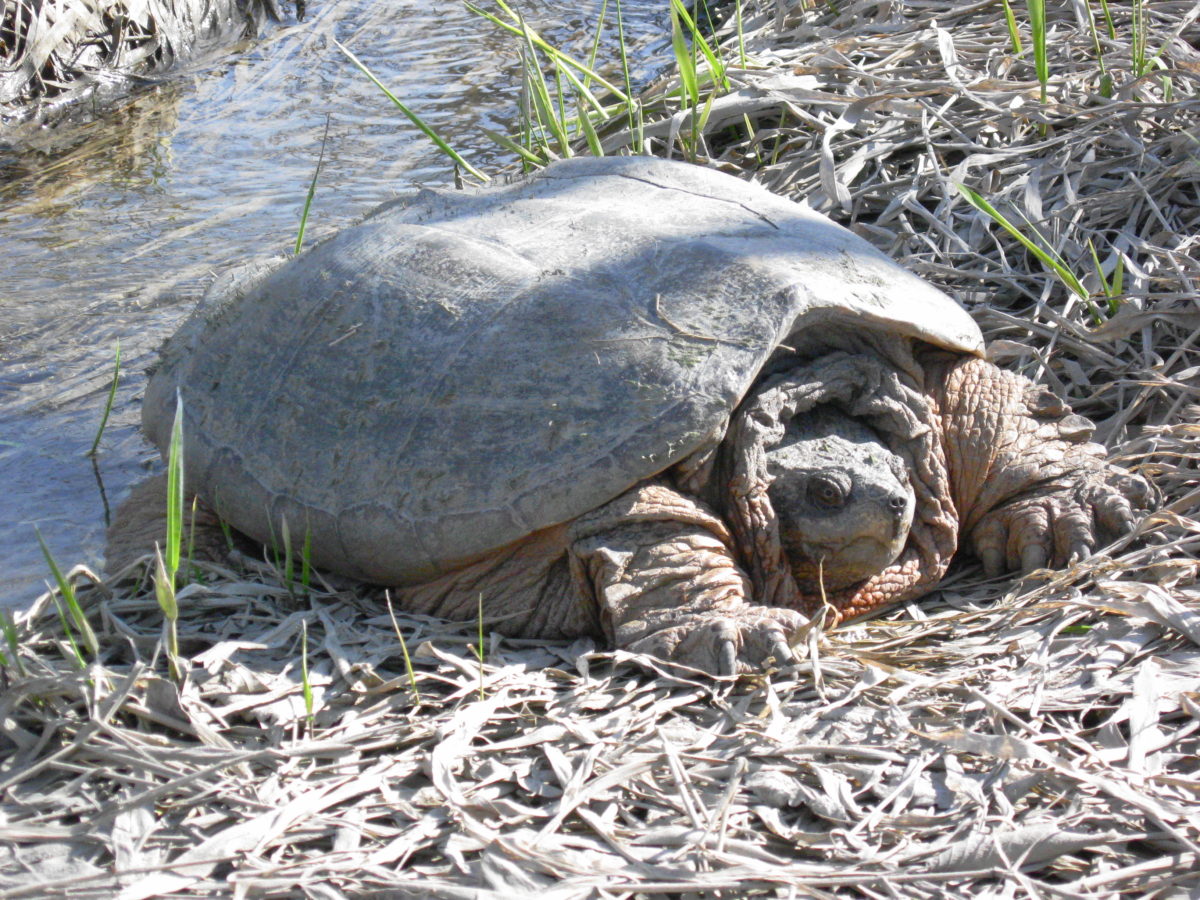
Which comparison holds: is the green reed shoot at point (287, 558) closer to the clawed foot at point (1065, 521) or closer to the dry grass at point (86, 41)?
the clawed foot at point (1065, 521)

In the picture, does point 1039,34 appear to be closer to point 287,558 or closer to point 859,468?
point 859,468

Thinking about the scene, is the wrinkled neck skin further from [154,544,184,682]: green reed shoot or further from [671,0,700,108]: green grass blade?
[671,0,700,108]: green grass blade

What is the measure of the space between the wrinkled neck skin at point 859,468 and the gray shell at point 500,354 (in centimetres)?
11

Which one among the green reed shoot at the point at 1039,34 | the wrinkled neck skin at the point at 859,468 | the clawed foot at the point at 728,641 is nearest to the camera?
the clawed foot at the point at 728,641

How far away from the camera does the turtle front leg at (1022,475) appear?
3025 millimetres

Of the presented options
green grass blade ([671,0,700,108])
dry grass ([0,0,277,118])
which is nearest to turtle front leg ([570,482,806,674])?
green grass blade ([671,0,700,108])

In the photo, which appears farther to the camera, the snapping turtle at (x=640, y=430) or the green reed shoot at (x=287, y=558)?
the green reed shoot at (x=287, y=558)

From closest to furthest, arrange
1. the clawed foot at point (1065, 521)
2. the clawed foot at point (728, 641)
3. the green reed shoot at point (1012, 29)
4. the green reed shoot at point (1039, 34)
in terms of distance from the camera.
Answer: the clawed foot at point (728, 641) → the clawed foot at point (1065, 521) → the green reed shoot at point (1039, 34) → the green reed shoot at point (1012, 29)

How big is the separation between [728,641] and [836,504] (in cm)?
47

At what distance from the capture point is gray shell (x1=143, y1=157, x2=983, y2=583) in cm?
274

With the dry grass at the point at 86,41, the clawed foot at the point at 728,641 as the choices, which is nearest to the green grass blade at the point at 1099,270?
the clawed foot at the point at 728,641

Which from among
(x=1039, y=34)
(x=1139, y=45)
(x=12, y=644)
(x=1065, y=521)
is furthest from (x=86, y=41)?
(x=1065, y=521)

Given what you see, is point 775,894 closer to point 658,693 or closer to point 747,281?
point 658,693

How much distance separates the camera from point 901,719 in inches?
94.4
